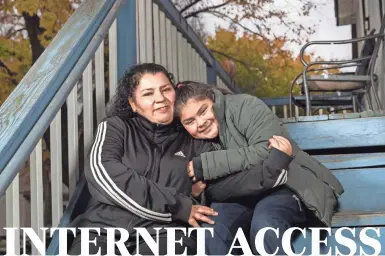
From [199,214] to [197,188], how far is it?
0.71 feet

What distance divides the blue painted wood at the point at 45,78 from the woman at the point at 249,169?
435mm

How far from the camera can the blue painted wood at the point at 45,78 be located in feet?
5.57

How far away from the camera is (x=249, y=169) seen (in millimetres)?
2209

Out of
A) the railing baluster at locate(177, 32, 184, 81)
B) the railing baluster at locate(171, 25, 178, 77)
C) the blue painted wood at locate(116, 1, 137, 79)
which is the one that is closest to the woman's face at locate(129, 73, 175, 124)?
the blue painted wood at locate(116, 1, 137, 79)

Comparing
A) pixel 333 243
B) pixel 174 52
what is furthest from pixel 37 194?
pixel 174 52

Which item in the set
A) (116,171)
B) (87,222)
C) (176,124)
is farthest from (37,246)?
(176,124)

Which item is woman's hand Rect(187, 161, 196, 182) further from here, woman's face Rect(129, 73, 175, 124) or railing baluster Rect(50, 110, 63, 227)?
railing baluster Rect(50, 110, 63, 227)

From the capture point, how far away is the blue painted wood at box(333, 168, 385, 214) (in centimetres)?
254

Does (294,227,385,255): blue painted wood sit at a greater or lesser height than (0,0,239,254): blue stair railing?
lesser

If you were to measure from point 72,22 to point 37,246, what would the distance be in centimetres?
80

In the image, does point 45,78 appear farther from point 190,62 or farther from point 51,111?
point 190,62

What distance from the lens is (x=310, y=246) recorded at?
7.00ft

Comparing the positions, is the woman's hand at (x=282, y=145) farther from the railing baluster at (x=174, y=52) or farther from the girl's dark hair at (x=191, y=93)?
the railing baluster at (x=174, y=52)

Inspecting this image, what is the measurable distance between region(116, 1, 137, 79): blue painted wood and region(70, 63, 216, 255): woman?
0.36m
